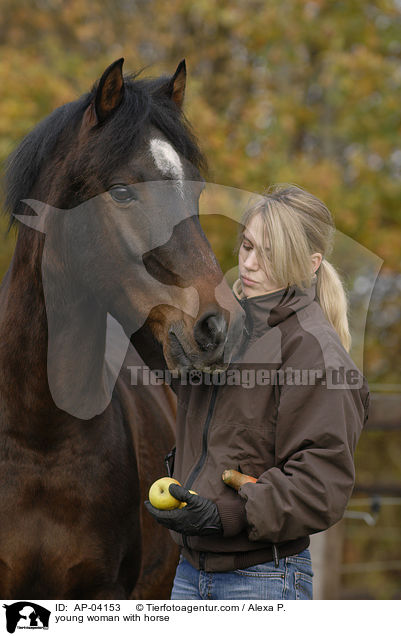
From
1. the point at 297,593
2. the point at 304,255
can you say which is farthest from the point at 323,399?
the point at 297,593

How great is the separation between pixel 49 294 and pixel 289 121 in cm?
683

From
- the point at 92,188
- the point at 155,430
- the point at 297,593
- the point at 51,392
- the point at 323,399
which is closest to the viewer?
the point at 323,399

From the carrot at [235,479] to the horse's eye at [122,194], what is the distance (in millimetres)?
909

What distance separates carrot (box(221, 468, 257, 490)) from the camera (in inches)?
76.5

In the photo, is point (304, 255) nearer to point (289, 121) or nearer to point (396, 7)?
point (289, 121)

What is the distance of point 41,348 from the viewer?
2.36 m

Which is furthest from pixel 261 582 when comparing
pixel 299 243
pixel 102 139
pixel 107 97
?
pixel 107 97

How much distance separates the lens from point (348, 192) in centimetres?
835

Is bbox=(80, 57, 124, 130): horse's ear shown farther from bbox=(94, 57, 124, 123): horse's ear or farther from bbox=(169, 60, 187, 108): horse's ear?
bbox=(169, 60, 187, 108): horse's ear

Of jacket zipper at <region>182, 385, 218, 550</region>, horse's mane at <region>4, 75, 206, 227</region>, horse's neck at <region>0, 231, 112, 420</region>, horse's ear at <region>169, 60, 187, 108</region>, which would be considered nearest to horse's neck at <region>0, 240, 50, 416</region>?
horse's neck at <region>0, 231, 112, 420</region>

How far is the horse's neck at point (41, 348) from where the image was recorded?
2.35m

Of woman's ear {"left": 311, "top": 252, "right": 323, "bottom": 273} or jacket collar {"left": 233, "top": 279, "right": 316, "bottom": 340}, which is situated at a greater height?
woman's ear {"left": 311, "top": 252, "right": 323, "bottom": 273}

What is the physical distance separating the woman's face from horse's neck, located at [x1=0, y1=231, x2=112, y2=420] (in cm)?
54

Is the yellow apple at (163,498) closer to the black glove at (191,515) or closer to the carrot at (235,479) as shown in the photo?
the black glove at (191,515)
